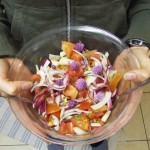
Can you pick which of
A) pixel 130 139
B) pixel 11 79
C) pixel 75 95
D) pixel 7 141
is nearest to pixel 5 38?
pixel 11 79

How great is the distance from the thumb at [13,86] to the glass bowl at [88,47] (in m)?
0.02

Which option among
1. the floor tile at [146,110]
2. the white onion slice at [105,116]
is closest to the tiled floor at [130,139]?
the floor tile at [146,110]

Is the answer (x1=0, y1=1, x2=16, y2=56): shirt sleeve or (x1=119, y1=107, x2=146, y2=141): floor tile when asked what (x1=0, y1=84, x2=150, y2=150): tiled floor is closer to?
(x1=119, y1=107, x2=146, y2=141): floor tile

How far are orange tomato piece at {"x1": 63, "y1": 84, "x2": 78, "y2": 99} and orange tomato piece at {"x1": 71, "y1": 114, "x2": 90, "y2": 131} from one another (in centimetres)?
5

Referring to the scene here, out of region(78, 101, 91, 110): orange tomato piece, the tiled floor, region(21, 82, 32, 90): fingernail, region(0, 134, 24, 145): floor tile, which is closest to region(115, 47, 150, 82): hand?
region(78, 101, 91, 110): orange tomato piece

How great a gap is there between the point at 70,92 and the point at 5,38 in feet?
0.74

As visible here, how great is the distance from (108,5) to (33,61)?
0.23 m

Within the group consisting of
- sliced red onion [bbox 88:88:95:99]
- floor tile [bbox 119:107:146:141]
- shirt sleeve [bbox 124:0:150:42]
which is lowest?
floor tile [bbox 119:107:146:141]

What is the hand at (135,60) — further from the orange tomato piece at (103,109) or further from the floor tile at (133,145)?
the floor tile at (133,145)

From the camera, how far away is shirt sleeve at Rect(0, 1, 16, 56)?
0.64m

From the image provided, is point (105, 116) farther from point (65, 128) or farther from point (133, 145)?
point (133, 145)

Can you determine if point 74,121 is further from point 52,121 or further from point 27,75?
point 27,75

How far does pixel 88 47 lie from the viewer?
665mm

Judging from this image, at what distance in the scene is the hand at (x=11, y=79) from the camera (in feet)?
1.77
